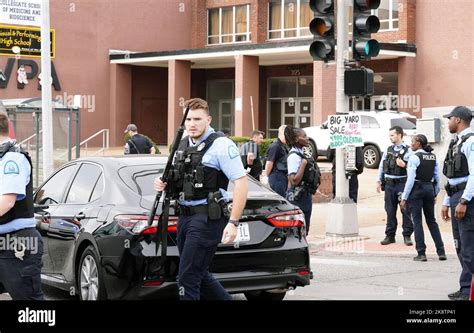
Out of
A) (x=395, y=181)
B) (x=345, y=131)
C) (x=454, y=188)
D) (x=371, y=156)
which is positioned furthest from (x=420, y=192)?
(x=371, y=156)

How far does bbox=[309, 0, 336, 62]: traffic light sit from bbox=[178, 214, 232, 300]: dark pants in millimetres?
7338

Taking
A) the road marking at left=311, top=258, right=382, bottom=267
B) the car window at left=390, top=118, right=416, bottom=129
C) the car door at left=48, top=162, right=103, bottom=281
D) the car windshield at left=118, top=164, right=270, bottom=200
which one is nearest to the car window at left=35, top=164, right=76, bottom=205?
the car door at left=48, top=162, right=103, bottom=281

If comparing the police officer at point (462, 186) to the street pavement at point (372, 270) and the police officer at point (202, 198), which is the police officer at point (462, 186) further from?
the police officer at point (202, 198)

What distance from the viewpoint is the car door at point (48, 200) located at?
8.52 meters

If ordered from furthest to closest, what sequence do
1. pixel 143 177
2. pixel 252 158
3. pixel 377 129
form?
pixel 377 129 → pixel 252 158 → pixel 143 177

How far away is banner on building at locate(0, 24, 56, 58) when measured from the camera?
16.0 m

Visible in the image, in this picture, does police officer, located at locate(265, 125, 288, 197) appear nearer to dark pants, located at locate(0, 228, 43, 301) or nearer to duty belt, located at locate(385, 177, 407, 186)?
duty belt, located at locate(385, 177, 407, 186)

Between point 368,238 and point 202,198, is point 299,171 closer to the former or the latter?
point 368,238

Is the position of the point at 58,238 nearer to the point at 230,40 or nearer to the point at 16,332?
the point at 16,332

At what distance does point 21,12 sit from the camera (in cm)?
1600

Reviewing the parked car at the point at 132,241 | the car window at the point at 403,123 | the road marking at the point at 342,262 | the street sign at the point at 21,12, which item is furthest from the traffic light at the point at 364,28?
the car window at the point at 403,123

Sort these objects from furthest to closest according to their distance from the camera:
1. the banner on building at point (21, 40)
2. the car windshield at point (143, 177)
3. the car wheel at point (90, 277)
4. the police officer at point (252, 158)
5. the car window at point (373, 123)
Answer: the car window at point (373, 123) < the banner on building at point (21, 40) < the police officer at point (252, 158) < the car windshield at point (143, 177) < the car wheel at point (90, 277)

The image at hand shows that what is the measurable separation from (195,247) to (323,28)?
7.71 meters

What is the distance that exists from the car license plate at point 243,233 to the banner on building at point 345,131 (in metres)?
6.02
